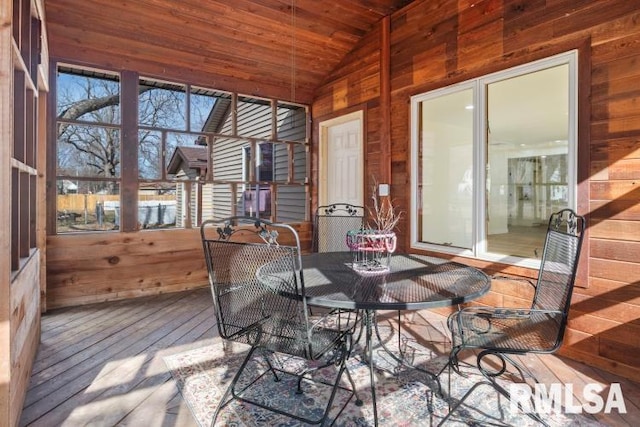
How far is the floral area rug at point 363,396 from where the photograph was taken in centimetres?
185

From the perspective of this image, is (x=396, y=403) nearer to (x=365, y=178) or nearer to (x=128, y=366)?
(x=128, y=366)

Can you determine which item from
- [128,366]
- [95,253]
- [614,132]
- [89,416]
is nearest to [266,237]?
[89,416]

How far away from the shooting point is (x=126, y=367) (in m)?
2.39

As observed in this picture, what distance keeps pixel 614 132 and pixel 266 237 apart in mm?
2379

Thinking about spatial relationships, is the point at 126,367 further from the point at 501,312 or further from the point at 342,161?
the point at 342,161

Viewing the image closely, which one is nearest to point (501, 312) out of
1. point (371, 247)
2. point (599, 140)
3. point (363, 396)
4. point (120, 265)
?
point (371, 247)

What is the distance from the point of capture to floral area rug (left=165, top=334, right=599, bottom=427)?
1849mm

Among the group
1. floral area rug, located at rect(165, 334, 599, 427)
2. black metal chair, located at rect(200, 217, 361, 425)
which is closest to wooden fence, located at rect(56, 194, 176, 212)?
floral area rug, located at rect(165, 334, 599, 427)

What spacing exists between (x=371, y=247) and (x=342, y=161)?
115 inches

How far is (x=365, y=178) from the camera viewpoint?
14.5 ft

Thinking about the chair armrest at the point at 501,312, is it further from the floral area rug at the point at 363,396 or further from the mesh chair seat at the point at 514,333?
the floral area rug at the point at 363,396

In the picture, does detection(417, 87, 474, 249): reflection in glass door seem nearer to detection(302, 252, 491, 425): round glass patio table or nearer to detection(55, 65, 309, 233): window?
detection(302, 252, 491, 425): round glass patio table

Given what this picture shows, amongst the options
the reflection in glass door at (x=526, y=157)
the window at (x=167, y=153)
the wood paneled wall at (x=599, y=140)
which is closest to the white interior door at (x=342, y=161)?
the window at (x=167, y=153)

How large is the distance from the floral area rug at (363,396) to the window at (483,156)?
1.32 m
